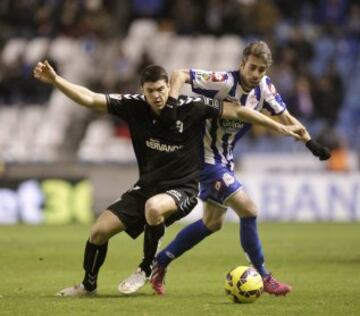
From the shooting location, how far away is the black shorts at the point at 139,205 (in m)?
9.78

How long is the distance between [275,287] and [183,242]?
1069mm

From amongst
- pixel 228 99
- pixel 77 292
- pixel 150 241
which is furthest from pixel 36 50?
pixel 150 241

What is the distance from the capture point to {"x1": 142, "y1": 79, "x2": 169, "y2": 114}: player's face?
31.7ft

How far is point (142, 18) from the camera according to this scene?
85.8 feet

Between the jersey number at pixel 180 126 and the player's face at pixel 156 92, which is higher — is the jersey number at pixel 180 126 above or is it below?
below

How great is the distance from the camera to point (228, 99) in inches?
418

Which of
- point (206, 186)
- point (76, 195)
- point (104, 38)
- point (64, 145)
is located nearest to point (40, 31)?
point (104, 38)

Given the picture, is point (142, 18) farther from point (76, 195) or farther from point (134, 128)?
point (134, 128)

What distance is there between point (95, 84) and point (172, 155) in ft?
48.2

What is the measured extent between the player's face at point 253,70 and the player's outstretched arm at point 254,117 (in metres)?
0.38

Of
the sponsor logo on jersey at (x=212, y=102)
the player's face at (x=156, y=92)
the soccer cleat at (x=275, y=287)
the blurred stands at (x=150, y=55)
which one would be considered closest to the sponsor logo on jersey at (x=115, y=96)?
the player's face at (x=156, y=92)

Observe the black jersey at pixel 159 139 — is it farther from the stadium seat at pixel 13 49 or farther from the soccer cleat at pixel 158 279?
the stadium seat at pixel 13 49

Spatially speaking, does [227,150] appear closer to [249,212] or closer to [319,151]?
[249,212]

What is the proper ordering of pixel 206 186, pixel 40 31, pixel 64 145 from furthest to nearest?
pixel 40 31
pixel 64 145
pixel 206 186
